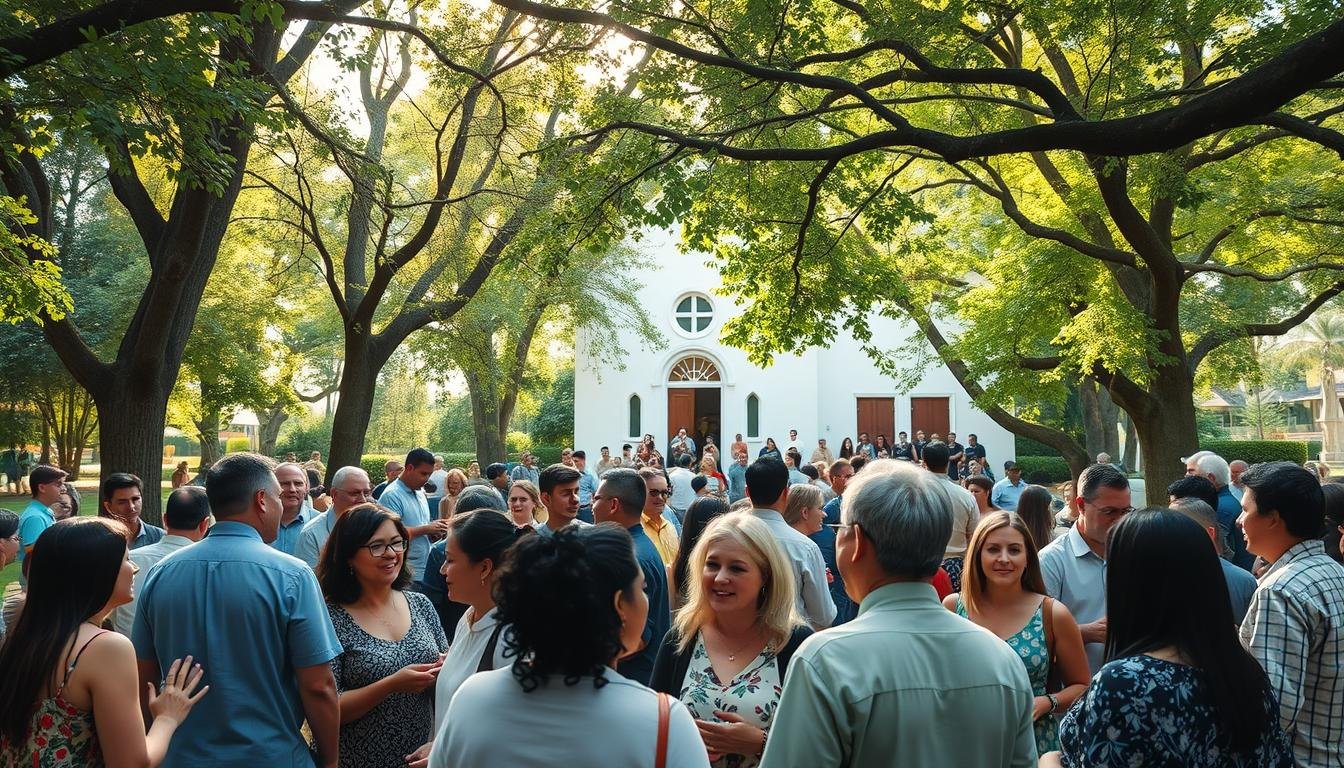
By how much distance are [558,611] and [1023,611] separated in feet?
8.75

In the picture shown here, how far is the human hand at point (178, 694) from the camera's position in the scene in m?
3.41

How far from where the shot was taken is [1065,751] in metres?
2.75

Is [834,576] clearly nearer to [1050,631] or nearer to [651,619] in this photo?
[651,619]

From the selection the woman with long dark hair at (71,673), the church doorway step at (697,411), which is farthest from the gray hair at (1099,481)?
the church doorway step at (697,411)

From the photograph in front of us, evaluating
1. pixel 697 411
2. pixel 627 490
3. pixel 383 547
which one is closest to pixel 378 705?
pixel 383 547

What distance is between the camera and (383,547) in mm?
4168

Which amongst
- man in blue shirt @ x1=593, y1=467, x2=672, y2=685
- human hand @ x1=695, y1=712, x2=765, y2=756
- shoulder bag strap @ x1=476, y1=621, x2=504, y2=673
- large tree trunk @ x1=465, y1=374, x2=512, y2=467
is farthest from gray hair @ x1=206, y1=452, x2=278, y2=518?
large tree trunk @ x1=465, y1=374, x2=512, y2=467

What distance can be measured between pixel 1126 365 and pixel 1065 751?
12966mm

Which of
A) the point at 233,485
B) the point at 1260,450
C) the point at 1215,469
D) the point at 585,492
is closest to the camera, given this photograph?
the point at 233,485

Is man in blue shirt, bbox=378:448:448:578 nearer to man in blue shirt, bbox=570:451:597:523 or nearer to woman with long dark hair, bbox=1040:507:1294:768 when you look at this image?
A: man in blue shirt, bbox=570:451:597:523

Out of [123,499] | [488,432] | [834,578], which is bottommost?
[834,578]

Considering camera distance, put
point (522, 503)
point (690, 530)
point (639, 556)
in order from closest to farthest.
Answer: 1. point (639, 556)
2. point (690, 530)
3. point (522, 503)

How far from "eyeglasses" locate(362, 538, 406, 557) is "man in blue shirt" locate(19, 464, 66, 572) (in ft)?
15.0

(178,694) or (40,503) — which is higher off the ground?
(40,503)
